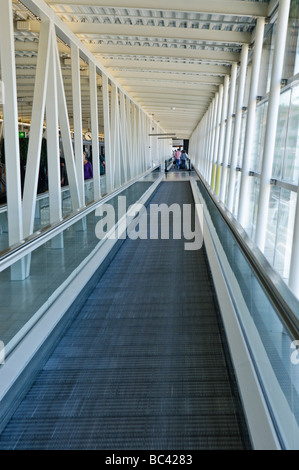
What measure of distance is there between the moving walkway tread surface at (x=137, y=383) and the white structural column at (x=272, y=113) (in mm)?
5057

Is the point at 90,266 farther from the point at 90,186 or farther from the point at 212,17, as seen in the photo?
the point at 212,17

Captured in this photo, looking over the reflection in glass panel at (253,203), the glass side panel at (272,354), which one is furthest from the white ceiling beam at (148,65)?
the glass side panel at (272,354)

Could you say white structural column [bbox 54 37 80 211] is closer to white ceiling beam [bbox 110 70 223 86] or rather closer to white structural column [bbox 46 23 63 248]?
white structural column [bbox 46 23 63 248]

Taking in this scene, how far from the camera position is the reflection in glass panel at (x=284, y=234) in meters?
13.4

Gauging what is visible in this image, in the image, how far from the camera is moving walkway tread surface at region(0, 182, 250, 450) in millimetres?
3539

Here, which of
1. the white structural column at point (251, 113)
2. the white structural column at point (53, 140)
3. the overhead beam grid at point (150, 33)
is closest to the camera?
the white structural column at point (53, 140)

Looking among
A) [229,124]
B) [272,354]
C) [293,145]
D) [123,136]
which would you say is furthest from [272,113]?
[123,136]

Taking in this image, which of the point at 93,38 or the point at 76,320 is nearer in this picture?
the point at 76,320

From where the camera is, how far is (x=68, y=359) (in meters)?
4.76

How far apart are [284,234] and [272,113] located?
4.71 m

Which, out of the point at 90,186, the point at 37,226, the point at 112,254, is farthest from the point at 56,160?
the point at 90,186

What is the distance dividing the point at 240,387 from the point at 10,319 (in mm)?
2098

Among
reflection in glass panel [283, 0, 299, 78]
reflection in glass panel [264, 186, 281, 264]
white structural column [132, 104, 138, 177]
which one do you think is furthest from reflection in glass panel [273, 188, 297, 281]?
white structural column [132, 104, 138, 177]

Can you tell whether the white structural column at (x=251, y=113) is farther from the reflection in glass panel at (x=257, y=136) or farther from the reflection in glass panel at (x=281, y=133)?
the reflection in glass panel at (x=257, y=136)
